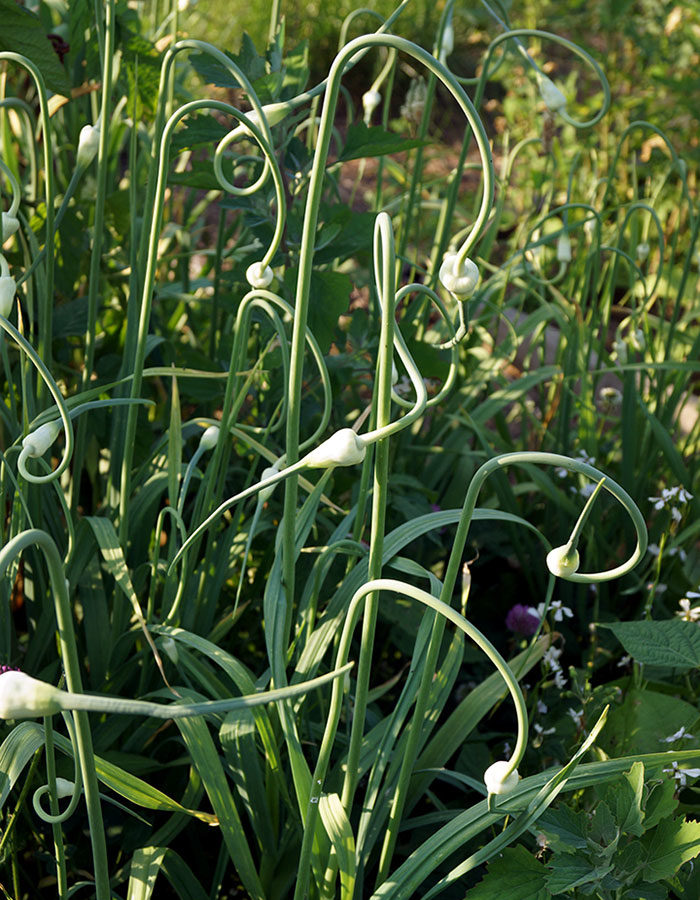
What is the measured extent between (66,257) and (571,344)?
2.58 ft

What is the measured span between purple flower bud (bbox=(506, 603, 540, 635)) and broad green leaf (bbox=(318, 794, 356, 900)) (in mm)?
525

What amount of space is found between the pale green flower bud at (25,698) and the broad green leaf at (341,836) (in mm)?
333

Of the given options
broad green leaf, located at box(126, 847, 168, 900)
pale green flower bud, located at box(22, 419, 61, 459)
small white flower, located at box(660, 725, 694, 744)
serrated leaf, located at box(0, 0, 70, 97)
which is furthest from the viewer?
serrated leaf, located at box(0, 0, 70, 97)

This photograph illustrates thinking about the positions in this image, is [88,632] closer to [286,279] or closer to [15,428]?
[15,428]

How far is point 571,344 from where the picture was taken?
141 centimetres

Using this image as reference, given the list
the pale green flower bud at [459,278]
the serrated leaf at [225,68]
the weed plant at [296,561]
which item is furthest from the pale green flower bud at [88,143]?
the pale green flower bud at [459,278]

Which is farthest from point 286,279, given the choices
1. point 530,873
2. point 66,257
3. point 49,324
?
point 530,873

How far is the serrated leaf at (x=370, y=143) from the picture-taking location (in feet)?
3.15

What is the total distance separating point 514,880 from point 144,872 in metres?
0.32

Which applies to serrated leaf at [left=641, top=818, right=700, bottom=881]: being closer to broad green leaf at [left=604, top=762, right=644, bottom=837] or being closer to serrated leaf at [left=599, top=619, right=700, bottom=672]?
broad green leaf at [left=604, top=762, right=644, bottom=837]

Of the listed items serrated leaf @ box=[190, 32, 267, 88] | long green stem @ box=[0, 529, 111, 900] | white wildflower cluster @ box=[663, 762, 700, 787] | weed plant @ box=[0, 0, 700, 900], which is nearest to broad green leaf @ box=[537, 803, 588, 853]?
weed plant @ box=[0, 0, 700, 900]

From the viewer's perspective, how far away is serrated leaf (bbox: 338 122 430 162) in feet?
3.15

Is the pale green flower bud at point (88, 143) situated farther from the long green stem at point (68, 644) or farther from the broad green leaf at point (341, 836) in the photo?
the broad green leaf at point (341, 836)

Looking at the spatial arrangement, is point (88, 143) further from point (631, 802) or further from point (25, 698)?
point (631, 802)
